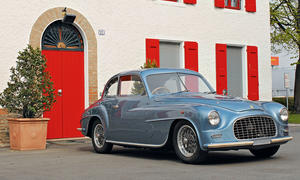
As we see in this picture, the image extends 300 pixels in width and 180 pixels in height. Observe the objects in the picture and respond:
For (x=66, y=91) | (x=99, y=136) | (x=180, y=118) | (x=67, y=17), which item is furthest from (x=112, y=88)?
(x=67, y=17)

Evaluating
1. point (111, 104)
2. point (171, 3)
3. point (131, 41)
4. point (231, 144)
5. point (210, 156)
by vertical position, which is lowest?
point (210, 156)

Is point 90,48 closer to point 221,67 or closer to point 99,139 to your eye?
point 99,139

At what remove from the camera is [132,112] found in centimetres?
899

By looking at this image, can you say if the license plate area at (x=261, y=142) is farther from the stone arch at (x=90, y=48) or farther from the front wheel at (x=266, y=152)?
the stone arch at (x=90, y=48)

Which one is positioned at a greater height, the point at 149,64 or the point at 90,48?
the point at 90,48

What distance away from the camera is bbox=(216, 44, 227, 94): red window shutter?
56.8 feet

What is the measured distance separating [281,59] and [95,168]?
165ft

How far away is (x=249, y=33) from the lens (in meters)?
18.4

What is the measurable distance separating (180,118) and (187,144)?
41cm

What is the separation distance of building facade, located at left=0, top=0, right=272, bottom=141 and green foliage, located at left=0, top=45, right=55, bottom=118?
1.42 meters

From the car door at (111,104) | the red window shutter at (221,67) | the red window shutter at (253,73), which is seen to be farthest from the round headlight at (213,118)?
the red window shutter at (253,73)

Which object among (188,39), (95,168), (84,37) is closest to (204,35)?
(188,39)

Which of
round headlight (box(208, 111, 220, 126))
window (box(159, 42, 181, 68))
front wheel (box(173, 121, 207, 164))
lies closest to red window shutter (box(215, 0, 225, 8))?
window (box(159, 42, 181, 68))

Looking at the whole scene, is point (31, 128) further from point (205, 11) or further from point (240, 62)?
point (240, 62)
